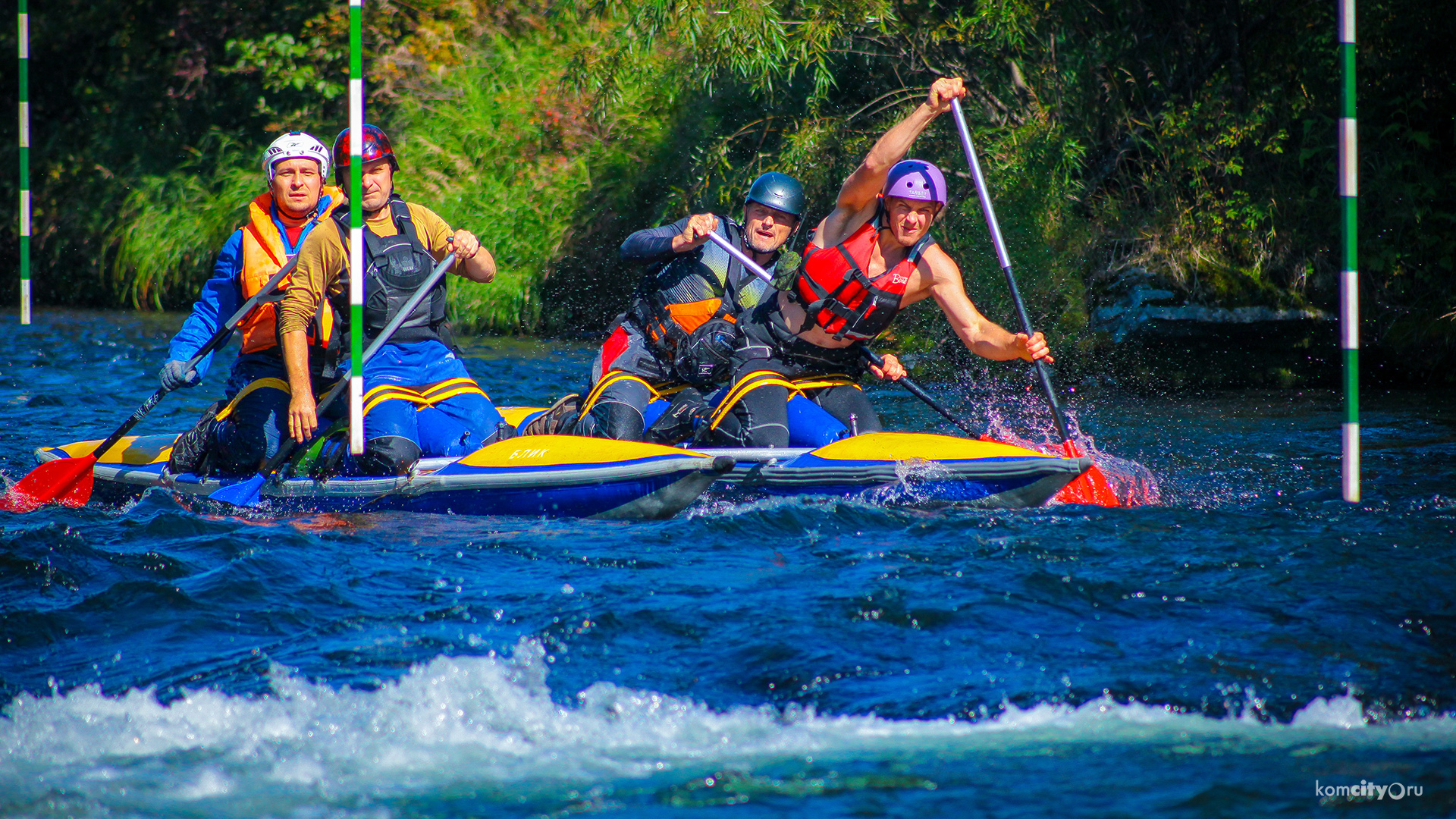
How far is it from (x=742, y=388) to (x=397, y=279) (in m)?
1.55

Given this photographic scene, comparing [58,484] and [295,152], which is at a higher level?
[295,152]

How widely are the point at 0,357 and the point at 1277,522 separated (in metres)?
10.7

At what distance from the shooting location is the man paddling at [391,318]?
5.27 meters

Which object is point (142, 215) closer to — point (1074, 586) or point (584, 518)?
point (584, 518)

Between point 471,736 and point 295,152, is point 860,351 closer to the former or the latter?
point 295,152

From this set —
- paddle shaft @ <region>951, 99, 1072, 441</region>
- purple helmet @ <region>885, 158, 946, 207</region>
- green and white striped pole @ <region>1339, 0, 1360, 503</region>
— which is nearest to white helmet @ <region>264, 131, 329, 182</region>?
purple helmet @ <region>885, 158, 946, 207</region>

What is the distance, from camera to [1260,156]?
10383mm

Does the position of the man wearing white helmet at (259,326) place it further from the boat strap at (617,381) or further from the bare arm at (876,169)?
the bare arm at (876,169)

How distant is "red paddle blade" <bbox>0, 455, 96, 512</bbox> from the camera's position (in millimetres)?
5781

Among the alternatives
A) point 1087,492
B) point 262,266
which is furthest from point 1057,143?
point 262,266

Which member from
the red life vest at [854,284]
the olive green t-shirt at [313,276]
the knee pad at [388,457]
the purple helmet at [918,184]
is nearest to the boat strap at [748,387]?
the red life vest at [854,284]

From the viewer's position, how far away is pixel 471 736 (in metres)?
3.23

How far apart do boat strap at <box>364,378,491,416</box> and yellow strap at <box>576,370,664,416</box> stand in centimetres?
48

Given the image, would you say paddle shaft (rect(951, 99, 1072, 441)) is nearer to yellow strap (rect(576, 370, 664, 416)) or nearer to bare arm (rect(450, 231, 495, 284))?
yellow strap (rect(576, 370, 664, 416))
